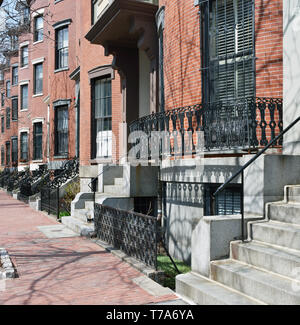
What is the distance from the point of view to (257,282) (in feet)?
14.9

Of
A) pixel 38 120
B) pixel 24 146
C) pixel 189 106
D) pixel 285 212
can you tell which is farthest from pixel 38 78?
pixel 285 212

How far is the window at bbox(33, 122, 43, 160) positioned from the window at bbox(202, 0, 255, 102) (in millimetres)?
19699

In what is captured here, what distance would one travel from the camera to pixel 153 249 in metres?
6.39

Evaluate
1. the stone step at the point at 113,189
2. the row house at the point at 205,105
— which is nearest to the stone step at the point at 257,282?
the row house at the point at 205,105

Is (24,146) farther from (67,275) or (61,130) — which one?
(67,275)

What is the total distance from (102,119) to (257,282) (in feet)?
38.9

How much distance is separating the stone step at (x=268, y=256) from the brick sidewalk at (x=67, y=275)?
1.12m

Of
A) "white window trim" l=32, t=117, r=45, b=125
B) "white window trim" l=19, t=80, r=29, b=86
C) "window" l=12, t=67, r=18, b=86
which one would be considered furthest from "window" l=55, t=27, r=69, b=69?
"window" l=12, t=67, r=18, b=86

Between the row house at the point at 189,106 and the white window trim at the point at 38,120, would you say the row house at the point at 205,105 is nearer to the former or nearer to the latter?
the row house at the point at 189,106

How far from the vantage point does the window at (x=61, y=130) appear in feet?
68.9

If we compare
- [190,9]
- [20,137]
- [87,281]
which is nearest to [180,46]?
[190,9]

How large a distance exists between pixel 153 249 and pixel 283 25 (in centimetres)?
477

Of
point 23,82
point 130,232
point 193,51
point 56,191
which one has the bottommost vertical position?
point 130,232

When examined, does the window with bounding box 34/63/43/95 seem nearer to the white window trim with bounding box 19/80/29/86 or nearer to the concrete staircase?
the white window trim with bounding box 19/80/29/86
